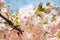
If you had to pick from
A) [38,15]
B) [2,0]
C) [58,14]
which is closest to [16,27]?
[38,15]

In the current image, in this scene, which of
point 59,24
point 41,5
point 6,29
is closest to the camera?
point 41,5

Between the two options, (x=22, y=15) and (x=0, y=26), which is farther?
(x=0, y=26)

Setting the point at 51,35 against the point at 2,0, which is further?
the point at 51,35

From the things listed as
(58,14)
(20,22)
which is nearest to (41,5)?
(20,22)

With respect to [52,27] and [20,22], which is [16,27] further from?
[52,27]

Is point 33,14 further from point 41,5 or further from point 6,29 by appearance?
point 6,29

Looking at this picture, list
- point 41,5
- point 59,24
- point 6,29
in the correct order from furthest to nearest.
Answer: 1. point 59,24
2. point 6,29
3. point 41,5

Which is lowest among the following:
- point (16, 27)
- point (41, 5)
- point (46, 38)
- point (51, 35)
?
point (51, 35)

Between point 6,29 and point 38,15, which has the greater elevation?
point 38,15

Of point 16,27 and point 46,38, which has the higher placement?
point 16,27
